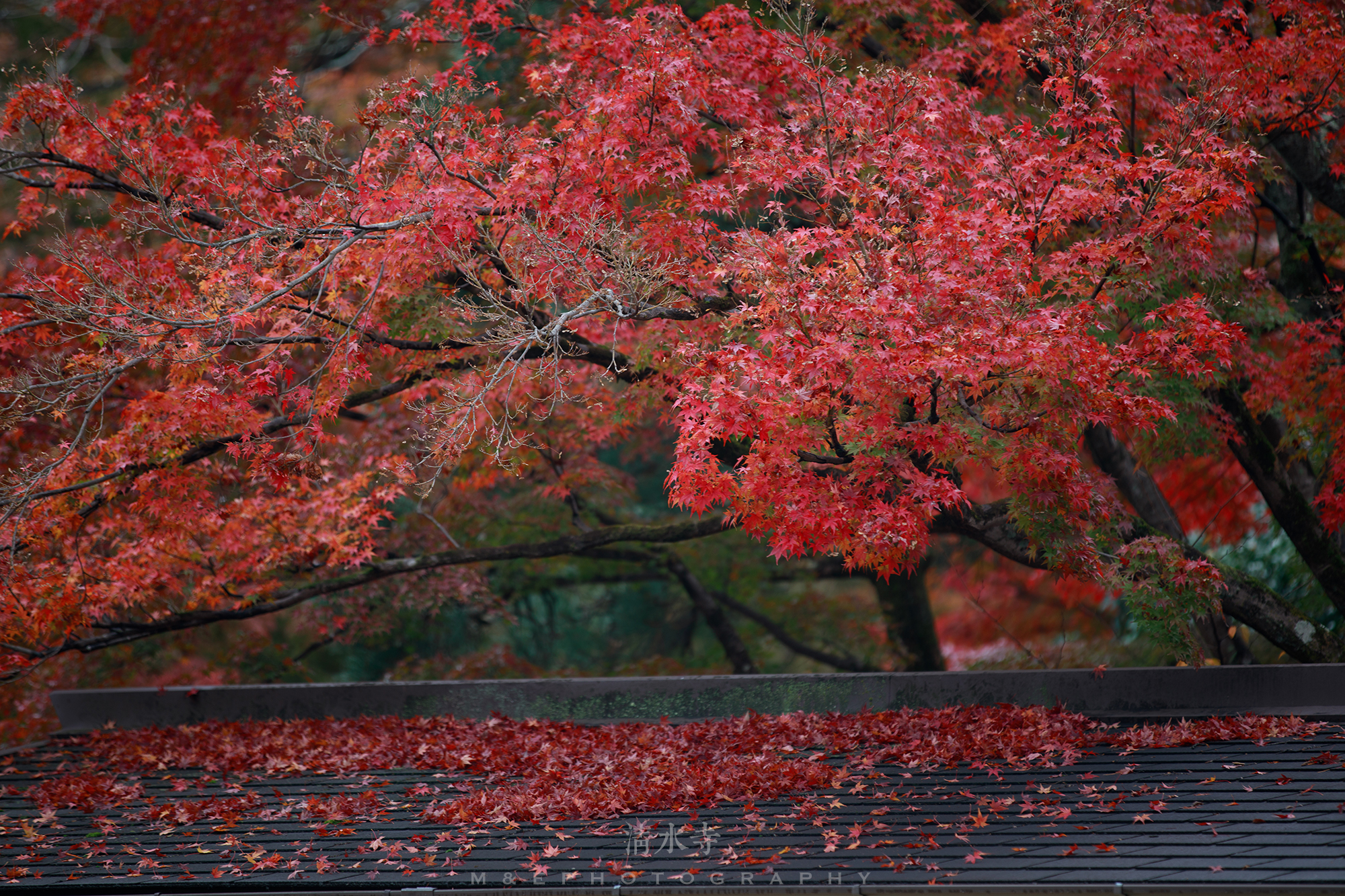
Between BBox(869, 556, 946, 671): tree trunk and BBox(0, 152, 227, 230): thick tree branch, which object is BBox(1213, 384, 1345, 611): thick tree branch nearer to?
BBox(869, 556, 946, 671): tree trunk

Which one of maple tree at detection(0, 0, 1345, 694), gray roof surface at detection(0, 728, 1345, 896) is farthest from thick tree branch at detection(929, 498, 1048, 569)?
gray roof surface at detection(0, 728, 1345, 896)

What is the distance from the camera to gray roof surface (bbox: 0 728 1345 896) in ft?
17.8

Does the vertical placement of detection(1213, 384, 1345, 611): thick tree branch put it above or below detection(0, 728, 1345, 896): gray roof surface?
above

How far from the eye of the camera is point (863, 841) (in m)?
5.92

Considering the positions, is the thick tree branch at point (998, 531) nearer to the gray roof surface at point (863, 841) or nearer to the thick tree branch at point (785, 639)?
the gray roof surface at point (863, 841)

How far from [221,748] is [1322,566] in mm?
10191

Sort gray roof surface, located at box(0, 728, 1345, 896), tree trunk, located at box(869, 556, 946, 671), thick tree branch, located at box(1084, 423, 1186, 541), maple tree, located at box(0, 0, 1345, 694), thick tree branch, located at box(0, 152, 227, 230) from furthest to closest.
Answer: tree trunk, located at box(869, 556, 946, 671) < thick tree branch, located at box(1084, 423, 1186, 541) < thick tree branch, located at box(0, 152, 227, 230) < maple tree, located at box(0, 0, 1345, 694) < gray roof surface, located at box(0, 728, 1345, 896)

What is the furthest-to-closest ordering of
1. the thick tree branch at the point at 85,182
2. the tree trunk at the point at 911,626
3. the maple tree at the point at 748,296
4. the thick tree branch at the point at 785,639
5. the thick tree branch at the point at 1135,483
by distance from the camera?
the thick tree branch at the point at 785,639 < the tree trunk at the point at 911,626 < the thick tree branch at the point at 1135,483 < the thick tree branch at the point at 85,182 < the maple tree at the point at 748,296

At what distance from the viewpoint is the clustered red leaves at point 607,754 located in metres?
6.83

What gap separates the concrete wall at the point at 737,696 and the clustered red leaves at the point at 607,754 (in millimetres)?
214

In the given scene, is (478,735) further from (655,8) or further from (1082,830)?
(655,8)

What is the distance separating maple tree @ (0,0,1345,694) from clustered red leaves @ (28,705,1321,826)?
121 centimetres

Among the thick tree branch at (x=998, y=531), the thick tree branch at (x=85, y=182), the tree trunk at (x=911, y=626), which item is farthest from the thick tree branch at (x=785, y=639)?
the thick tree branch at (x=85, y=182)

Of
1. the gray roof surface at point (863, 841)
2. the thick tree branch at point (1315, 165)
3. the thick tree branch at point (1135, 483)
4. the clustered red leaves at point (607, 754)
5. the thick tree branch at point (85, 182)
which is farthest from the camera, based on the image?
the thick tree branch at point (1135, 483)
